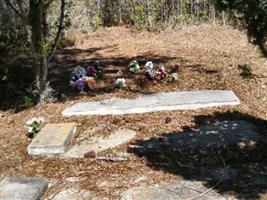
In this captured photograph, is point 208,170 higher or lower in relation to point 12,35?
lower

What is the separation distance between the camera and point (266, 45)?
4.59 metres

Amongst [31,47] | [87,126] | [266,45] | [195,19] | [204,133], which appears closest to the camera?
[266,45]

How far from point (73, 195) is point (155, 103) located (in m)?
2.25

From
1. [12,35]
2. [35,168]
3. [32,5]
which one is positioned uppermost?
[32,5]

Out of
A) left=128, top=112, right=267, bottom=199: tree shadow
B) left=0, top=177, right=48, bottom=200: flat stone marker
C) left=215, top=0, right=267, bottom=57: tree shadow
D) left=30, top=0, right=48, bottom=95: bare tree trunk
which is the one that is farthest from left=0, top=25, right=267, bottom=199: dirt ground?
left=215, top=0, right=267, bottom=57: tree shadow

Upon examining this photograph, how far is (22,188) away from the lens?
14.9 ft

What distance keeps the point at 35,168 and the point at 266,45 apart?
7.67 ft

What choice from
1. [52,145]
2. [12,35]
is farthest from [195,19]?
[52,145]

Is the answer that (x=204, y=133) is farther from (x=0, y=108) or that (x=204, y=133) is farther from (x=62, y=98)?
(x=0, y=108)

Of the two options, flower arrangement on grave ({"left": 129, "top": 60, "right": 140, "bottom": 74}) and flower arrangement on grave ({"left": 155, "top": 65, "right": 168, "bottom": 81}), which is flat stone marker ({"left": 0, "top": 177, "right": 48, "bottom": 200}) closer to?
flower arrangement on grave ({"left": 155, "top": 65, "right": 168, "bottom": 81})

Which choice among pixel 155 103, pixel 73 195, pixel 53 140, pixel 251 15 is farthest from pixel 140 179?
pixel 155 103

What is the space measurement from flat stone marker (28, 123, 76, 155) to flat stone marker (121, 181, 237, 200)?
114 cm

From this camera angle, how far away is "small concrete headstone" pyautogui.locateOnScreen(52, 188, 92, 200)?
14.7ft

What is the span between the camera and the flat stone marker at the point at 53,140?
5.39m
